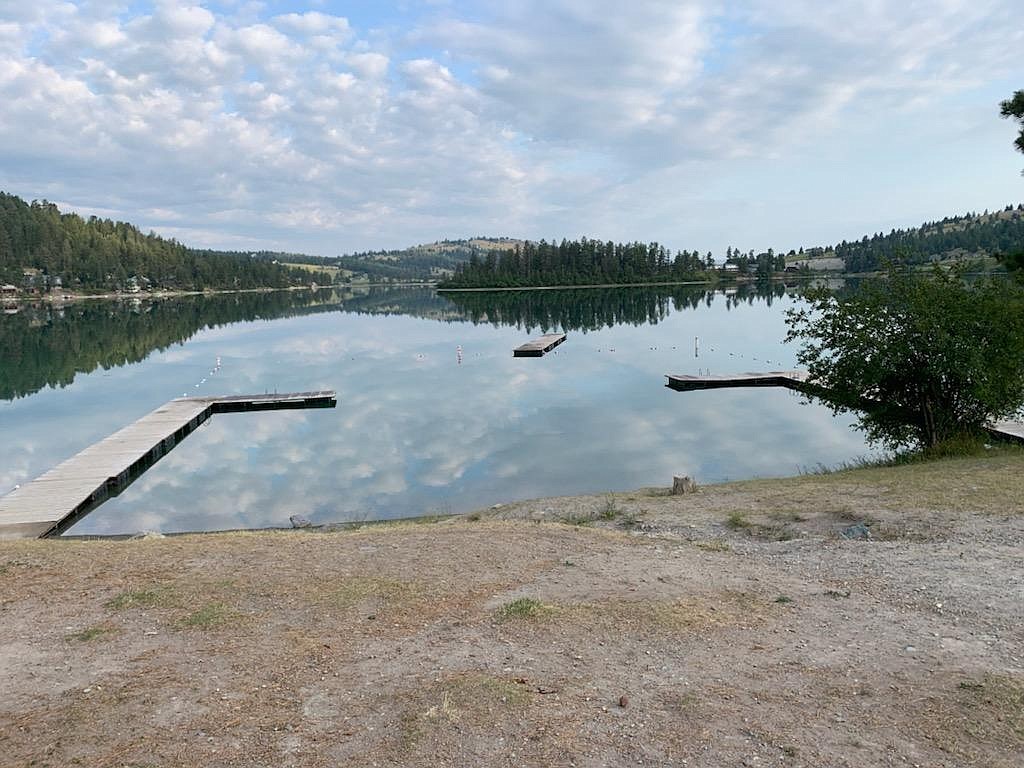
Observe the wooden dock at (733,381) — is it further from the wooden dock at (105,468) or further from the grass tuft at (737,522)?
the grass tuft at (737,522)

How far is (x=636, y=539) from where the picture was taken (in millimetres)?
11055

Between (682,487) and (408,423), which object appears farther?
(408,423)

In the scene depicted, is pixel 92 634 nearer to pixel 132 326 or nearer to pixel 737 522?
pixel 737 522

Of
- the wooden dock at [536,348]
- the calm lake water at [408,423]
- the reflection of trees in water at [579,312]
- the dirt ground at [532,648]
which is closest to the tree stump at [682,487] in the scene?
the dirt ground at [532,648]

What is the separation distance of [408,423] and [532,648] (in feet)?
81.8

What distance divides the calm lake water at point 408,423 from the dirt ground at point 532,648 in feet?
31.8

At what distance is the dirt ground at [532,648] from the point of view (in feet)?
16.5

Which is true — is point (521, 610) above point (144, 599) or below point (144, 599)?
above

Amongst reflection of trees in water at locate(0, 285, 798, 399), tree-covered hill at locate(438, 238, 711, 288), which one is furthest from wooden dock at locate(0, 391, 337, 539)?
tree-covered hill at locate(438, 238, 711, 288)

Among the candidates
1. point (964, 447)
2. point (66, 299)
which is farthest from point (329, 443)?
point (66, 299)

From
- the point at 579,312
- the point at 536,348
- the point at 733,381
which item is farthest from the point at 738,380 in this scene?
the point at 579,312

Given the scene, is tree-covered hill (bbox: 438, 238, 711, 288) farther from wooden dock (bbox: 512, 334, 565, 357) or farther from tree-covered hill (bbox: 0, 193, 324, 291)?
wooden dock (bbox: 512, 334, 565, 357)

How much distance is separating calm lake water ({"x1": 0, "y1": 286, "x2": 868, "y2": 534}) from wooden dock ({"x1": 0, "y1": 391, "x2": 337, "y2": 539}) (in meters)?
0.54

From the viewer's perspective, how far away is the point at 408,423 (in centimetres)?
3117
